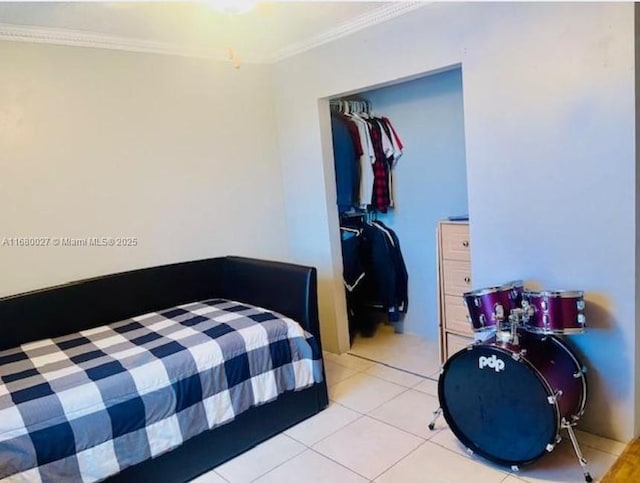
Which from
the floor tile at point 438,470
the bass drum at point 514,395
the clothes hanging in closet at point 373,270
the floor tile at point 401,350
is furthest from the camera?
the clothes hanging in closet at point 373,270

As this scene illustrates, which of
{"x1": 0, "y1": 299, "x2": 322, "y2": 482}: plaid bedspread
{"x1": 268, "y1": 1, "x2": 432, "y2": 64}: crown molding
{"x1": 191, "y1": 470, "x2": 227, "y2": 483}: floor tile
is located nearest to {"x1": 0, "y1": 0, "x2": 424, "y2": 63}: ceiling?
{"x1": 268, "y1": 1, "x2": 432, "y2": 64}: crown molding

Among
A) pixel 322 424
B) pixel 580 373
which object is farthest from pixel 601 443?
pixel 322 424

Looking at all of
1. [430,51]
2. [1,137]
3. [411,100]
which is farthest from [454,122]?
[1,137]

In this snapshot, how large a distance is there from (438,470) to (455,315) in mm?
1017

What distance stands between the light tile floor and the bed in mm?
121

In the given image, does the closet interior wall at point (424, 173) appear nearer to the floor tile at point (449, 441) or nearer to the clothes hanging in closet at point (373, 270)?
the clothes hanging in closet at point (373, 270)

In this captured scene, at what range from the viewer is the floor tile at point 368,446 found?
81.3 inches

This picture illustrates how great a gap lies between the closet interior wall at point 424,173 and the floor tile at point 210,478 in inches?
76.1

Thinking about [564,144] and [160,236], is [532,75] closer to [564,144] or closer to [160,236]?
[564,144]

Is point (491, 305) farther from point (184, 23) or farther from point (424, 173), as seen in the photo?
point (184, 23)

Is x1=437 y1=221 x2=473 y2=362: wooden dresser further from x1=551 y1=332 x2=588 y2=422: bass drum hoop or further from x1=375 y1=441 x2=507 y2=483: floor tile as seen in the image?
x1=375 y1=441 x2=507 y2=483: floor tile

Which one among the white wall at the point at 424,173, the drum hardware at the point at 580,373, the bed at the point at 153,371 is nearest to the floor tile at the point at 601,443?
the drum hardware at the point at 580,373

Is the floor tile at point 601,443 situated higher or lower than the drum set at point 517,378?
lower

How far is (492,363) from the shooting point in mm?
1883
